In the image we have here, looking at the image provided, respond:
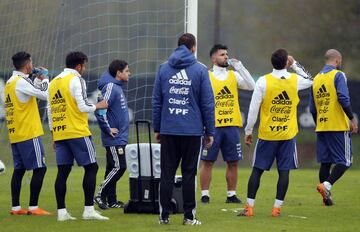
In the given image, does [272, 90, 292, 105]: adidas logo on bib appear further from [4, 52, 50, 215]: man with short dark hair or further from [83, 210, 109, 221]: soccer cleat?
[4, 52, 50, 215]: man with short dark hair

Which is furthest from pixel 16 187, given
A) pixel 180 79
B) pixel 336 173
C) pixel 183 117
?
pixel 336 173

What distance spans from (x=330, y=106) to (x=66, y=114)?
3.74m

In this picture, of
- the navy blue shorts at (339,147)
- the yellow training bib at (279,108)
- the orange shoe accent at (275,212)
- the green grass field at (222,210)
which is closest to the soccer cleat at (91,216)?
the green grass field at (222,210)

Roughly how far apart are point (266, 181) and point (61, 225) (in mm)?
6946

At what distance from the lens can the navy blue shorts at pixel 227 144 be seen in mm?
14781

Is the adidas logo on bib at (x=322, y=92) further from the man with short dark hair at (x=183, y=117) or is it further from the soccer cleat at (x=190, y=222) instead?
the soccer cleat at (x=190, y=222)

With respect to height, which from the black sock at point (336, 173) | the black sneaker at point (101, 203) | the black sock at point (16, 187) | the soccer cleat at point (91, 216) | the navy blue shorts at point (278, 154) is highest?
the navy blue shorts at point (278, 154)

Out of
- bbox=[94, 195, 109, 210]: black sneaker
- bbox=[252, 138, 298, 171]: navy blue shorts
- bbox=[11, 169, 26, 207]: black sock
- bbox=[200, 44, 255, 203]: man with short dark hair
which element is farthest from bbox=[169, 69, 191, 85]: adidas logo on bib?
bbox=[200, 44, 255, 203]: man with short dark hair

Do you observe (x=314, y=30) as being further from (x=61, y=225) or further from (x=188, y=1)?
(x=61, y=225)

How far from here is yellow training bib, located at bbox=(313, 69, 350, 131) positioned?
14266mm

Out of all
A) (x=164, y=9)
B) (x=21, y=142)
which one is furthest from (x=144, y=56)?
(x=21, y=142)

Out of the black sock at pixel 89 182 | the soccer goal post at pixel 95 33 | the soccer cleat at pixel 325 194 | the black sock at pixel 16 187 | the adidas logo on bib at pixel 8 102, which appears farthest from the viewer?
the soccer goal post at pixel 95 33

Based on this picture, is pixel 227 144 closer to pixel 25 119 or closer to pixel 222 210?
pixel 222 210

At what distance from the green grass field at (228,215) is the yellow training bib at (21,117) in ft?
3.21
